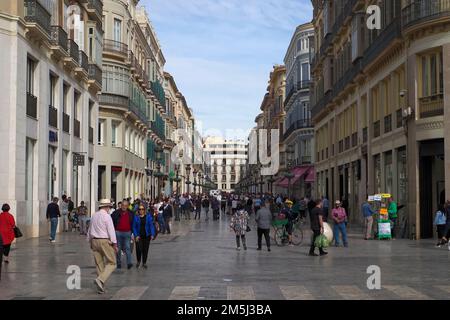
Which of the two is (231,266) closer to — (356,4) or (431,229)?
(431,229)

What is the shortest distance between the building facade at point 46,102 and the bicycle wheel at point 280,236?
9.69 meters

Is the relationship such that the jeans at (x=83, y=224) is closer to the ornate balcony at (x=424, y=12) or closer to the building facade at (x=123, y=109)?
the ornate balcony at (x=424, y=12)

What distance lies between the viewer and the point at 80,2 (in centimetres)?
3800

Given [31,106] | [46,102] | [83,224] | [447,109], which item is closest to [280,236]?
[447,109]

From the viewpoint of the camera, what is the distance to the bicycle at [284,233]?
25.9 meters

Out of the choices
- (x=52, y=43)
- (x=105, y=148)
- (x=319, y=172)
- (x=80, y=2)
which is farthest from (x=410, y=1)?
(x=319, y=172)

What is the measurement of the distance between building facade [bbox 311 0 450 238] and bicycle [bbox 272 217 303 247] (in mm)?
4814

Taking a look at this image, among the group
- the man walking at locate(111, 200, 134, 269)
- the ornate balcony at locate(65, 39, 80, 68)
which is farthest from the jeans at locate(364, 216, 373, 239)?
the ornate balcony at locate(65, 39, 80, 68)

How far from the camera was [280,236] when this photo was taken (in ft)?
86.1

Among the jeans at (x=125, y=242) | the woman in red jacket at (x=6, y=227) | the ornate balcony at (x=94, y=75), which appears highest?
the ornate balcony at (x=94, y=75)

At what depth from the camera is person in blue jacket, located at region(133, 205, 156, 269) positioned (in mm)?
17952

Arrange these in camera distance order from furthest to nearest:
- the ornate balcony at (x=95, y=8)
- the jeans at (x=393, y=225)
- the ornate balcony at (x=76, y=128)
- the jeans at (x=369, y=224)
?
the ornate balcony at (x=95, y=8) → the ornate balcony at (x=76, y=128) → the jeans at (x=393, y=225) → the jeans at (x=369, y=224)

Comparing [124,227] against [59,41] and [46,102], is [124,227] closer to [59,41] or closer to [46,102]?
[46,102]

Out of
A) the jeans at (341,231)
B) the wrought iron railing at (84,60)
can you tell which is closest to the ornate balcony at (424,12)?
the jeans at (341,231)
